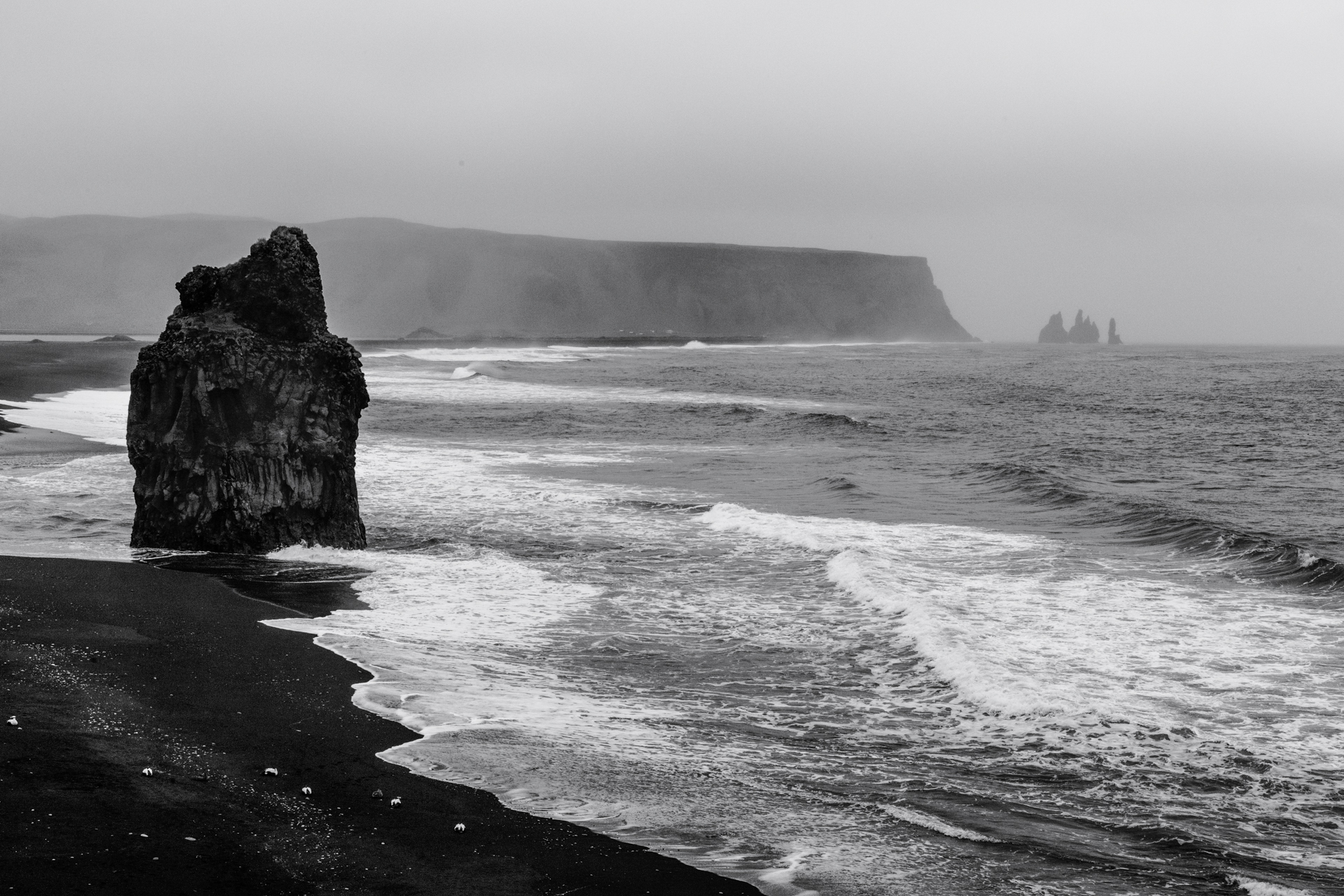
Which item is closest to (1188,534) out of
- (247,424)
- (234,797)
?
(247,424)

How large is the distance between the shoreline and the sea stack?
3.34 m

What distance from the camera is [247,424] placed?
1105 centimetres

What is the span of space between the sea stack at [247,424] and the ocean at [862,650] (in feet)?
1.51

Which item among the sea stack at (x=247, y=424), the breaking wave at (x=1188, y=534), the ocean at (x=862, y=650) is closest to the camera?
the ocean at (x=862, y=650)

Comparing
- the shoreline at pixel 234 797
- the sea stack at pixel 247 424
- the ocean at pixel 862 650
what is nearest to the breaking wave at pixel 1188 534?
the ocean at pixel 862 650

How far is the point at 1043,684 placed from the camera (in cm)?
768

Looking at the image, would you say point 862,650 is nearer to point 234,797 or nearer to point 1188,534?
point 234,797

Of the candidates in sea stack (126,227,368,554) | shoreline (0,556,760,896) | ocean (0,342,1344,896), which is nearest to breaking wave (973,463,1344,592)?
ocean (0,342,1344,896)

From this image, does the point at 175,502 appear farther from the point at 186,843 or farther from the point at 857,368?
the point at 857,368

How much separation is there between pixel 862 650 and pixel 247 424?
235 inches

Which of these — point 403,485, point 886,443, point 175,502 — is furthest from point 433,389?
point 175,502

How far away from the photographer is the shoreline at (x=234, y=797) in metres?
4.39

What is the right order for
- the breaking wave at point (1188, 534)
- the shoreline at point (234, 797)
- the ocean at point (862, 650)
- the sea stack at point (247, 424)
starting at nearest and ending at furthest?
1. the shoreline at point (234, 797)
2. the ocean at point (862, 650)
3. the sea stack at point (247, 424)
4. the breaking wave at point (1188, 534)

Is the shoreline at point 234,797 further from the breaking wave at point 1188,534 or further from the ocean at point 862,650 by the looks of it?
the breaking wave at point 1188,534
